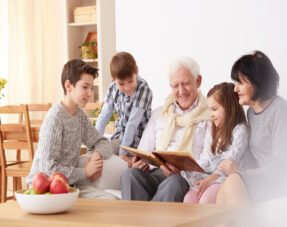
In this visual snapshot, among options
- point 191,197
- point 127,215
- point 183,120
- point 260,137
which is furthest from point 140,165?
point 127,215

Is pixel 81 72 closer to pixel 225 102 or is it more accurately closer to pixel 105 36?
pixel 225 102

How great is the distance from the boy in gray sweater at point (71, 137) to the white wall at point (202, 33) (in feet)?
1.67

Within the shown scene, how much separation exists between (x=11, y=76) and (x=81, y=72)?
2.76m

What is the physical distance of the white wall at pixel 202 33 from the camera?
2520mm

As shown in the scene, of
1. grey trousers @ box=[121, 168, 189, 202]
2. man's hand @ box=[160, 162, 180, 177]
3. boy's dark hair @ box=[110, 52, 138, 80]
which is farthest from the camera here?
boy's dark hair @ box=[110, 52, 138, 80]

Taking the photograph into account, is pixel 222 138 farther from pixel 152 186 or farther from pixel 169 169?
pixel 152 186

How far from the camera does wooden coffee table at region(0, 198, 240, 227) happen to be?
5.62 ft

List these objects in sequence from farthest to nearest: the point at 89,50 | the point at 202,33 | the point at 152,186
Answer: the point at 89,50 < the point at 202,33 < the point at 152,186

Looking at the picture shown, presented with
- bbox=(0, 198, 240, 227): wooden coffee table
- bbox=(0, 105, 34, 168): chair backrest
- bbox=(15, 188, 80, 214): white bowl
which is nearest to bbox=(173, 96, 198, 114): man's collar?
bbox=(0, 198, 240, 227): wooden coffee table

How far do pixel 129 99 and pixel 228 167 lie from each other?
0.88 meters

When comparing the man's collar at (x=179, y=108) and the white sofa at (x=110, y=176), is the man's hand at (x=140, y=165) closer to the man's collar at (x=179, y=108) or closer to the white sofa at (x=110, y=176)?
the white sofa at (x=110, y=176)

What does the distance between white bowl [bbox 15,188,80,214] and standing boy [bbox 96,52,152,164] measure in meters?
1.03

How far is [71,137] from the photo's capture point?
2619 mm

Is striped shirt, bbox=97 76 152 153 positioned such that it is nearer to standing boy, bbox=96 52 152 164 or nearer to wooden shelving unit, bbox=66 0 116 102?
standing boy, bbox=96 52 152 164
